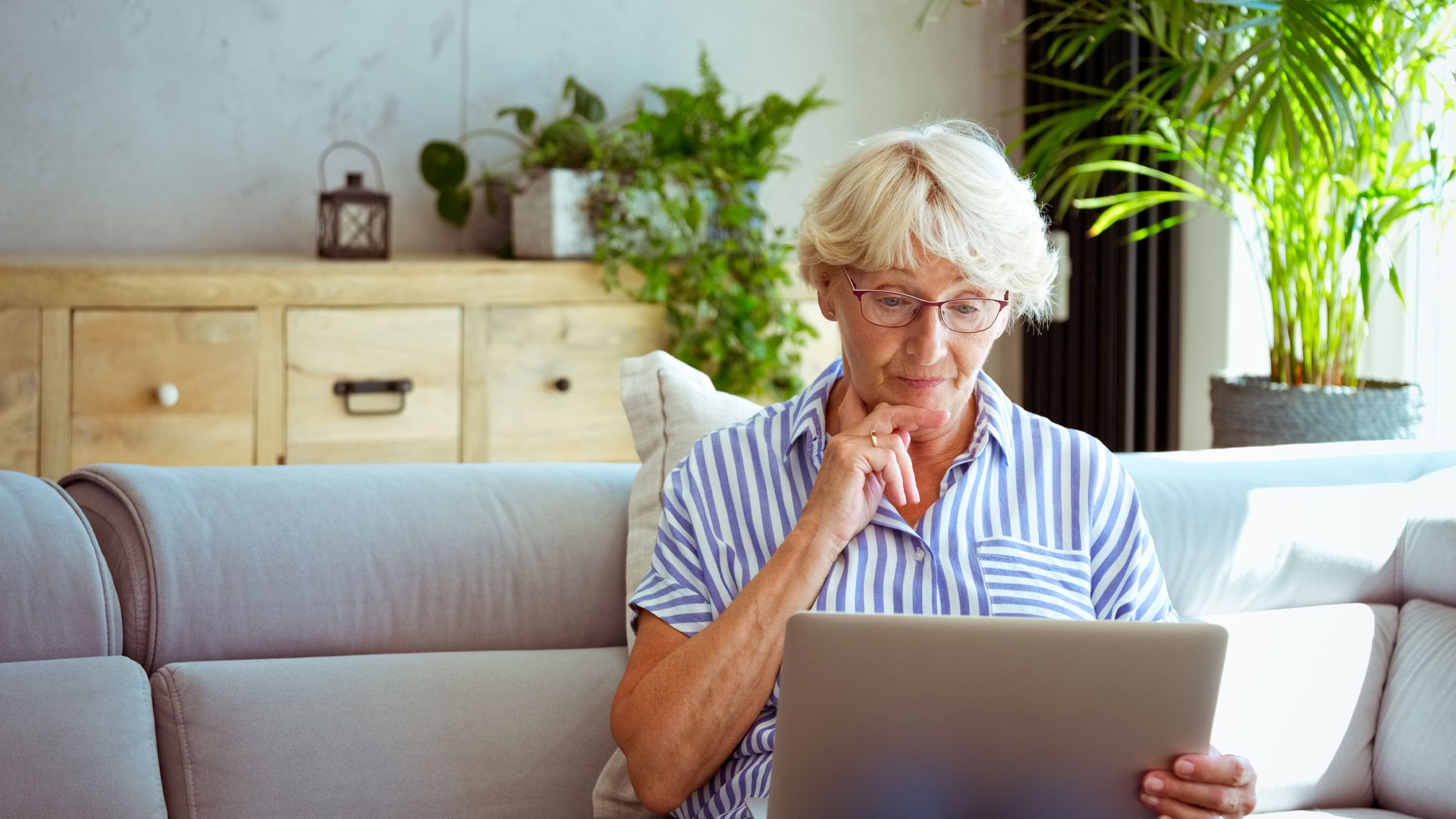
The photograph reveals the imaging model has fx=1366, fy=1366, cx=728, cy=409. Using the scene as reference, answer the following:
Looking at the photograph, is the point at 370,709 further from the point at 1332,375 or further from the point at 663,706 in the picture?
the point at 1332,375

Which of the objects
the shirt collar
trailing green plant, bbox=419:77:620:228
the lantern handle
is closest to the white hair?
the shirt collar

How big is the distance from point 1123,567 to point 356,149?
8.15ft

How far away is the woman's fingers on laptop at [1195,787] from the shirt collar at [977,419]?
0.42m

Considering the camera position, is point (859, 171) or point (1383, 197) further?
point (1383, 197)

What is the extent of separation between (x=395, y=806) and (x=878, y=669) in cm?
63

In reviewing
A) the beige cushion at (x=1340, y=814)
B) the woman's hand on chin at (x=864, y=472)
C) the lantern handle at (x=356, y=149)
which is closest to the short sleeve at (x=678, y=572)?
the woman's hand on chin at (x=864, y=472)

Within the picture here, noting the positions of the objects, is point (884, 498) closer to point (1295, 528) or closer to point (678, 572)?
point (678, 572)

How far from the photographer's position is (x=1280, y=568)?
1.89m

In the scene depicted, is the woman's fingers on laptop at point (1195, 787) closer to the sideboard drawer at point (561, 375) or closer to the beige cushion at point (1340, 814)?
the beige cushion at point (1340, 814)

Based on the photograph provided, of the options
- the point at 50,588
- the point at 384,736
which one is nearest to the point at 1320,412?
the point at 384,736

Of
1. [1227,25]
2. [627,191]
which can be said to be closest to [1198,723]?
[1227,25]

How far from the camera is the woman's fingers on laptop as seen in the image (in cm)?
109

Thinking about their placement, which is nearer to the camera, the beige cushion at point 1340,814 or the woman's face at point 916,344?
the woman's face at point 916,344

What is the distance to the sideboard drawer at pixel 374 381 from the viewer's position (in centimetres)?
279
